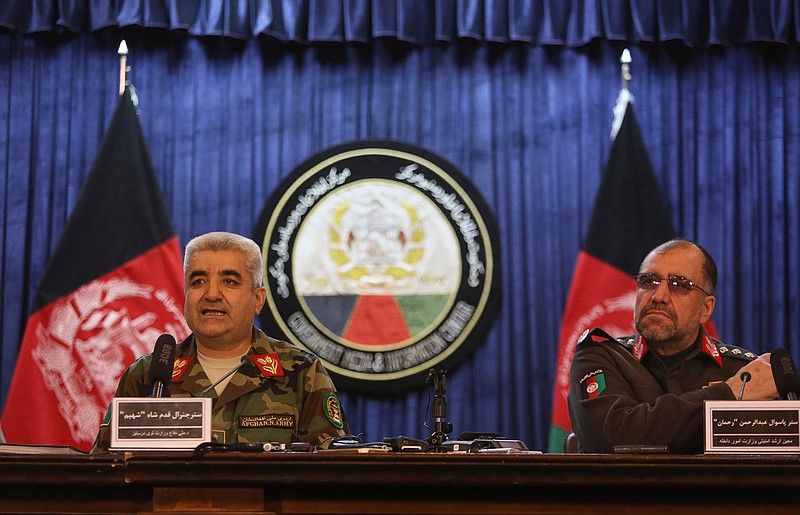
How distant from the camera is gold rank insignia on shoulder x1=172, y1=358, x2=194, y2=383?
9.95 feet

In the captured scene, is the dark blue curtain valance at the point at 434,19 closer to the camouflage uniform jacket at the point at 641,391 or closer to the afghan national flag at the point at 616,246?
the afghan national flag at the point at 616,246

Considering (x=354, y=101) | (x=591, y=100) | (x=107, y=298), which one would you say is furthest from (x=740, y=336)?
(x=107, y=298)

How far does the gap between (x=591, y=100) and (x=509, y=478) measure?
3.34m

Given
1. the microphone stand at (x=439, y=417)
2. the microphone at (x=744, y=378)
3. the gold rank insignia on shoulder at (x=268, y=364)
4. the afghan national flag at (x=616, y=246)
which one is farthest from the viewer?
the afghan national flag at (x=616, y=246)

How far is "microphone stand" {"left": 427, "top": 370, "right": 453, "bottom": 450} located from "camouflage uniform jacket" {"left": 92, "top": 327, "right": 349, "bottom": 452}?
496 millimetres

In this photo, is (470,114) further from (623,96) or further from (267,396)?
(267,396)

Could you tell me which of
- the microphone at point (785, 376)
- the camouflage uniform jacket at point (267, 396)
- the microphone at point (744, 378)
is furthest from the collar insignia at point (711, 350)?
the camouflage uniform jacket at point (267, 396)

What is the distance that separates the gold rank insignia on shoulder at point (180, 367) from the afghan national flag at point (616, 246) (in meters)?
1.92

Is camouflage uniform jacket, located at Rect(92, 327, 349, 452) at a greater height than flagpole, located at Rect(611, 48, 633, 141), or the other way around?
flagpole, located at Rect(611, 48, 633, 141)

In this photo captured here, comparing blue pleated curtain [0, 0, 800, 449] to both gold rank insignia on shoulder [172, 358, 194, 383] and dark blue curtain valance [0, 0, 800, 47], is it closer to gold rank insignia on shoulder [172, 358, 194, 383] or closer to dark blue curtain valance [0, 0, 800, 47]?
dark blue curtain valance [0, 0, 800, 47]

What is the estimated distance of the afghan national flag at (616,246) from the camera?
14.9 ft

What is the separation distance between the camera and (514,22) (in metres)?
4.87

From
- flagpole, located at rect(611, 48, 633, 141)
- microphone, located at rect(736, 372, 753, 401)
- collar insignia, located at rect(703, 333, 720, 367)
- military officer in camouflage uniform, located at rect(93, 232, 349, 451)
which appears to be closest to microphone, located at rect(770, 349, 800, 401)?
microphone, located at rect(736, 372, 753, 401)

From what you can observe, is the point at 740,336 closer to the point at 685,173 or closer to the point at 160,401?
the point at 685,173
